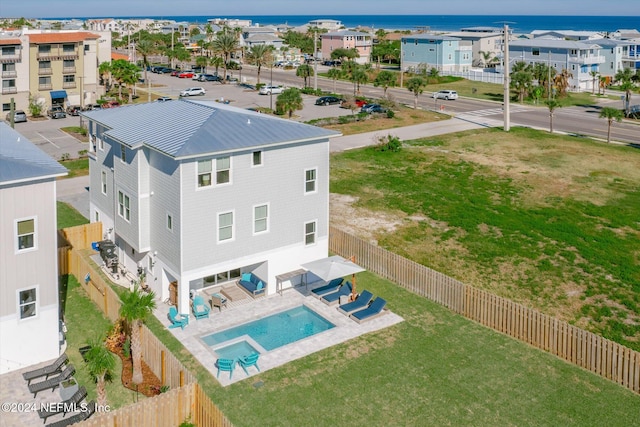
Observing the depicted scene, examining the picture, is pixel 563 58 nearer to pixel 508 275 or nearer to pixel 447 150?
pixel 447 150

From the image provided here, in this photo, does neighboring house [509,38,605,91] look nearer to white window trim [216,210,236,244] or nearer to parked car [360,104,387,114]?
parked car [360,104,387,114]

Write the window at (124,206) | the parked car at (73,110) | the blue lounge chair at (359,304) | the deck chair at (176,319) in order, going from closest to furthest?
the deck chair at (176,319) < the blue lounge chair at (359,304) < the window at (124,206) < the parked car at (73,110)

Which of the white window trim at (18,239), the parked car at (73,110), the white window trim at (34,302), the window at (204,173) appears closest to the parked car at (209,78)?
the parked car at (73,110)

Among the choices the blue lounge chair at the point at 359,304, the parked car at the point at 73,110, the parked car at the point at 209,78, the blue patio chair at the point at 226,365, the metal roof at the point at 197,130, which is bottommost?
the blue patio chair at the point at 226,365

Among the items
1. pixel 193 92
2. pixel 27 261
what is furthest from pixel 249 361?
pixel 193 92

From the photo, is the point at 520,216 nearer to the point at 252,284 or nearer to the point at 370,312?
the point at 370,312

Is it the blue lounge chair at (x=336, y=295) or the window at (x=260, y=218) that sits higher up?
the window at (x=260, y=218)

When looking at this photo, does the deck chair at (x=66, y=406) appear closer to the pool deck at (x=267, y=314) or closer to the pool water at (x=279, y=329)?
the pool deck at (x=267, y=314)
